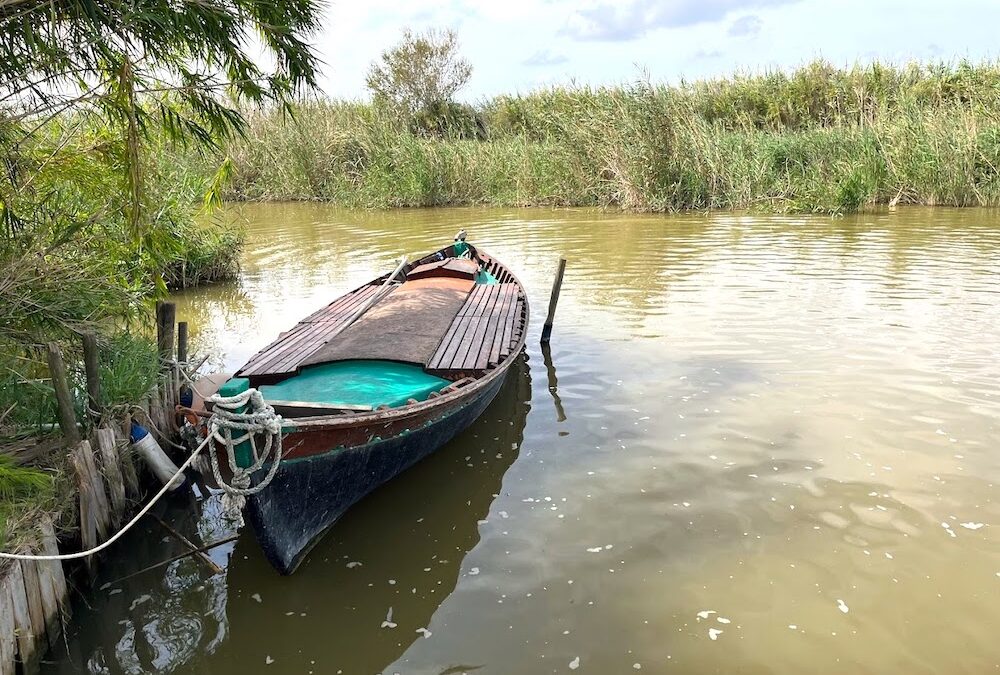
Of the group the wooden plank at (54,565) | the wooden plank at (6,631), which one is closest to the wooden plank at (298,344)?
the wooden plank at (54,565)

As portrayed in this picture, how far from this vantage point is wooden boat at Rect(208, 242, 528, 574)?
4.44m

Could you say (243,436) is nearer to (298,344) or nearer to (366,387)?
(366,387)

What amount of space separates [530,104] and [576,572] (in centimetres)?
2407

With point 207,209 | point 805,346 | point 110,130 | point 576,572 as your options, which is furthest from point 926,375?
point 110,130

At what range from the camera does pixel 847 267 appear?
41.2 ft

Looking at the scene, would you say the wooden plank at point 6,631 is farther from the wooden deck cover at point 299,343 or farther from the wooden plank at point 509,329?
the wooden plank at point 509,329

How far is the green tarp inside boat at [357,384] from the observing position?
5.25m

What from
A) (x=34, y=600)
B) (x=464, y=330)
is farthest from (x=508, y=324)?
(x=34, y=600)

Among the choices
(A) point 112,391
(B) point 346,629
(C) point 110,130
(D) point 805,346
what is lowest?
(B) point 346,629

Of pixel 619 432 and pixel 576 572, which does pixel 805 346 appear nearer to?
pixel 619 432

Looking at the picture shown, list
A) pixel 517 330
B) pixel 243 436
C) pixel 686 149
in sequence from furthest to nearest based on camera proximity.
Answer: pixel 686 149 → pixel 517 330 → pixel 243 436

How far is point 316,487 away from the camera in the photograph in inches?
181

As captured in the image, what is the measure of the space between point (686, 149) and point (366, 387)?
1696 cm

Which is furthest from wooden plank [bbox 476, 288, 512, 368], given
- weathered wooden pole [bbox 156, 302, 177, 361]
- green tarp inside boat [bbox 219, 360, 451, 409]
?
weathered wooden pole [bbox 156, 302, 177, 361]
